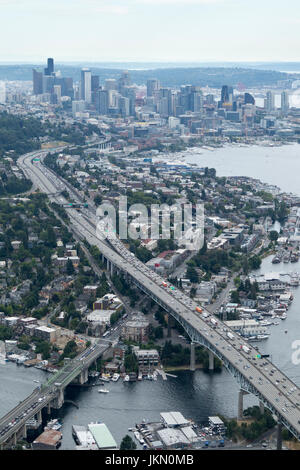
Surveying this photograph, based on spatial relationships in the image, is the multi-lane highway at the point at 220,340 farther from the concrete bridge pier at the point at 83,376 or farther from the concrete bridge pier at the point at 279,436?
the concrete bridge pier at the point at 83,376

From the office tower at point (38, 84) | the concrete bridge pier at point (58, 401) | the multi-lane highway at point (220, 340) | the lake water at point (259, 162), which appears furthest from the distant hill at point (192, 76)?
the concrete bridge pier at point (58, 401)

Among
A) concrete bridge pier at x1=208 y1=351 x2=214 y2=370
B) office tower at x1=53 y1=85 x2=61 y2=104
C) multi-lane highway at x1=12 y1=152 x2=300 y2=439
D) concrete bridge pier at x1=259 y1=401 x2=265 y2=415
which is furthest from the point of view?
office tower at x1=53 y1=85 x2=61 y2=104

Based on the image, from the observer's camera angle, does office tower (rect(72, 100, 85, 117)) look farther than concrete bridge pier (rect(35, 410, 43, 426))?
Yes

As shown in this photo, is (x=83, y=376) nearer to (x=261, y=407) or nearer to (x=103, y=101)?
(x=261, y=407)

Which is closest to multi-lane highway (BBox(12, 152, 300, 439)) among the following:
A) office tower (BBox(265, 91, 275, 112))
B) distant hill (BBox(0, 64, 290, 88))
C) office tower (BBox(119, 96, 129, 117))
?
office tower (BBox(119, 96, 129, 117))

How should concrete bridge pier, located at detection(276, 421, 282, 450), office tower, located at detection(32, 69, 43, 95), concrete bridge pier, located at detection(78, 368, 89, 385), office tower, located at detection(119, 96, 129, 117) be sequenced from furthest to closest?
office tower, located at detection(32, 69, 43, 95) < office tower, located at detection(119, 96, 129, 117) < concrete bridge pier, located at detection(78, 368, 89, 385) < concrete bridge pier, located at detection(276, 421, 282, 450)

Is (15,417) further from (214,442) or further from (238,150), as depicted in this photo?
(238,150)

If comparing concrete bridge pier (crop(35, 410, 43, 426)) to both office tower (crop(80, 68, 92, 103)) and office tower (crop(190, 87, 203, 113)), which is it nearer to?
office tower (crop(190, 87, 203, 113))

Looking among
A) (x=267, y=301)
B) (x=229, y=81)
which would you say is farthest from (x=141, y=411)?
(x=229, y=81)
